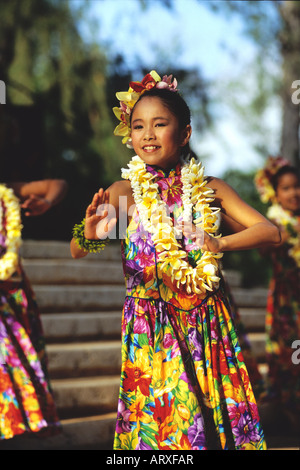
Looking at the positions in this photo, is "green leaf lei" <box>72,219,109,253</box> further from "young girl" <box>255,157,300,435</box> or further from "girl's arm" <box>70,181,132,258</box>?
"young girl" <box>255,157,300,435</box>

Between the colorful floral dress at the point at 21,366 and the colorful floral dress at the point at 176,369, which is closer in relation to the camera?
the colorful floral dress at the point at 176,369

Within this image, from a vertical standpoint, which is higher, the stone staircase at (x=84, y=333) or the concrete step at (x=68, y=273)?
the concrete step at (x=68, y=273)

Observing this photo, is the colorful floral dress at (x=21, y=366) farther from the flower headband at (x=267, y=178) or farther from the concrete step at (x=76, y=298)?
the flower headband at (x=267, y=178)

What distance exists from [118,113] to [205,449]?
1416mm

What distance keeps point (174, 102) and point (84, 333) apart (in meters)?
3.18

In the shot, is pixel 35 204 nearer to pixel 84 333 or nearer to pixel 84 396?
pixel 84 396

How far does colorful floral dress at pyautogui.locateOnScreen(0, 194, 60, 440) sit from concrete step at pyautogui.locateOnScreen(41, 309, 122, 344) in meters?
1.40

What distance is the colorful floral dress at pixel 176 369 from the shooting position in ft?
7.47

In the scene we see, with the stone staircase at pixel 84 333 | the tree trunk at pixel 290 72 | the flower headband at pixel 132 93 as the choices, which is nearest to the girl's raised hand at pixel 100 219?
the flower headband at pixel 132 93

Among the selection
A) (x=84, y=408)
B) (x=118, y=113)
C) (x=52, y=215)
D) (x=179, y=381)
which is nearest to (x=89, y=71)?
(x=52, y=215)

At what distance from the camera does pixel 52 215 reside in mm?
9047

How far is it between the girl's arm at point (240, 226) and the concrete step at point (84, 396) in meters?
2.23

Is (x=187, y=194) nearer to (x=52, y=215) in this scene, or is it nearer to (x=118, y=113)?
(x=118, y=113)
